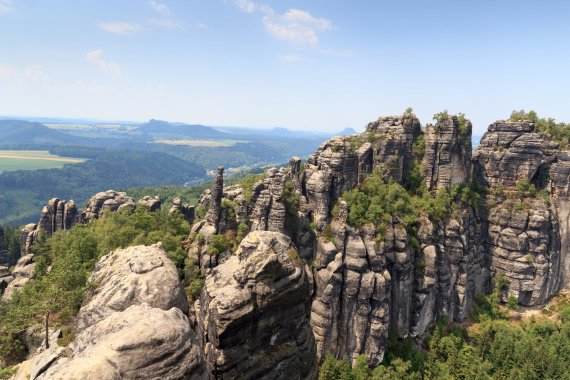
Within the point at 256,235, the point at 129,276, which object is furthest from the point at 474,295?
the point at 129,276

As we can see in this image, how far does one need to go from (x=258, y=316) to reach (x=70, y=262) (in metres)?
30.8

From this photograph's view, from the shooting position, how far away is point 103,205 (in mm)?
66625

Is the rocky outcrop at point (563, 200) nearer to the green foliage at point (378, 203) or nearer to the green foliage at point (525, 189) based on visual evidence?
the green foliage at point (525, 189)

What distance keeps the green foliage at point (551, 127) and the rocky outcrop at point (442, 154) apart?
69.7 ft

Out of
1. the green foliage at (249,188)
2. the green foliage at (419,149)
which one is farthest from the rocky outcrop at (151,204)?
the green foliage at (419,149)

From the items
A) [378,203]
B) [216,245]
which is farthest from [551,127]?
[216,245]

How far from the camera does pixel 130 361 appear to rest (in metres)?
12.2

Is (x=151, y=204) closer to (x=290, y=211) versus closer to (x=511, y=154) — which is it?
(x=290, y=211)

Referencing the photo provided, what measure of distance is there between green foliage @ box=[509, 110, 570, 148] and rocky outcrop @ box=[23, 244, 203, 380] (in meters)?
82.8

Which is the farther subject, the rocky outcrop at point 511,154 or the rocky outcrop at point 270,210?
the rocky outcrop at point 511,154

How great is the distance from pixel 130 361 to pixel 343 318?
1667 inches

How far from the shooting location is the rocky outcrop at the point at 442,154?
210 ft

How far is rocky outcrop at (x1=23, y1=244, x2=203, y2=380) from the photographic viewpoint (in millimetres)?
11914

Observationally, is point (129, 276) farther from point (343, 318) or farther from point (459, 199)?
point (459, 199)
